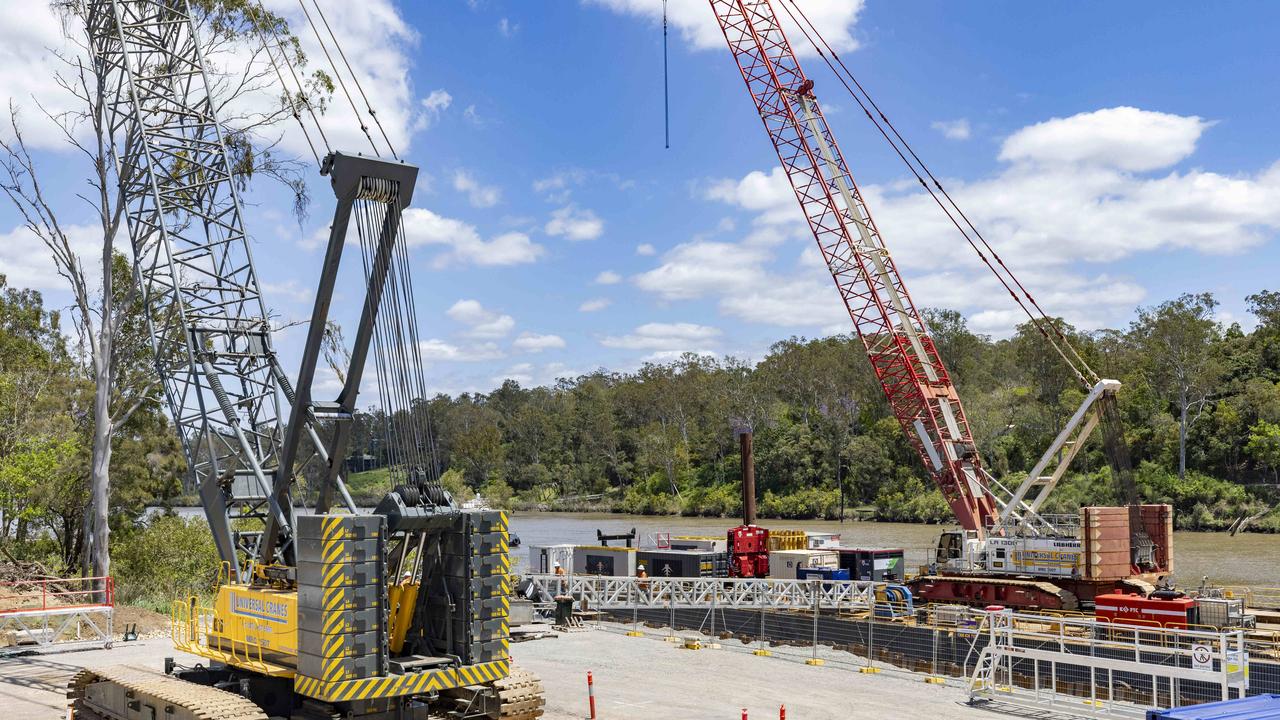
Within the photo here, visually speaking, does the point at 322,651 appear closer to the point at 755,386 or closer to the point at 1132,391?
the point at 1132,391

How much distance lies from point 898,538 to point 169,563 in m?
48.1

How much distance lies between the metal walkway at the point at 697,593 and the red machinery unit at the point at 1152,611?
658 centimetres

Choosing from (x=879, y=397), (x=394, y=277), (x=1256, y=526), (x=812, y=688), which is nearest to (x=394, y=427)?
(x=394, y=277)

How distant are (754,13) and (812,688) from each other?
3432cm

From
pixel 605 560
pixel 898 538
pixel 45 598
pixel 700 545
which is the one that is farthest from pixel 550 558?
pixel 898 538

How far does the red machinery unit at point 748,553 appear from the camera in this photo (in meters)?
36.2

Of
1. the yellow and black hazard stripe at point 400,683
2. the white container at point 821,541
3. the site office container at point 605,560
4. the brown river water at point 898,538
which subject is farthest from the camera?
the brown river water at point 898,538

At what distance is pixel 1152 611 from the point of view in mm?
23656

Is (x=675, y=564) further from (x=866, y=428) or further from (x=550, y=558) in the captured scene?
(x=866, y=428)

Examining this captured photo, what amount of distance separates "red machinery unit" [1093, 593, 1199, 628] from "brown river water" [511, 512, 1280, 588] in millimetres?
14988

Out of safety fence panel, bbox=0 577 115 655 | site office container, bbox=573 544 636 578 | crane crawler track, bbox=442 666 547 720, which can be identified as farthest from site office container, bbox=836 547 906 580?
crane crawler track, bbox=442 666 547 720

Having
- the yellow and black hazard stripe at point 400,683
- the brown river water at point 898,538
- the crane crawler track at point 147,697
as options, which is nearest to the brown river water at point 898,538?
the brown river water at point 898,538

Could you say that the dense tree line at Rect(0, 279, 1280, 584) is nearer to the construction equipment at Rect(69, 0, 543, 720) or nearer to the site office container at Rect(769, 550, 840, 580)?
the construction equipment at Rect(69, 0, 543, 720)

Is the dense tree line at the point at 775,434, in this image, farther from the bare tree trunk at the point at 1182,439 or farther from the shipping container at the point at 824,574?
the shipping container at the point at 824,574
